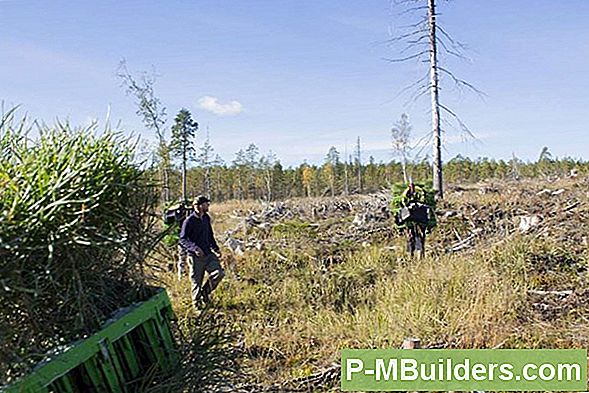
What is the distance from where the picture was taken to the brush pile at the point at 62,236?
240 centimetres

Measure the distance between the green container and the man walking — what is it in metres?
4.52

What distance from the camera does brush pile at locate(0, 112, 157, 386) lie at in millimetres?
2398

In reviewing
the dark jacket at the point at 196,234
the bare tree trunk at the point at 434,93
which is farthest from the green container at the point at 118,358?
the bare tree trunk at the point at 434,93

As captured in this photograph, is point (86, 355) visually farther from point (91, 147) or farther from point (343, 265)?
point (343, 265)

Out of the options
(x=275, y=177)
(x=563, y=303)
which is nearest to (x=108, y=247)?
(x=563, y=303)

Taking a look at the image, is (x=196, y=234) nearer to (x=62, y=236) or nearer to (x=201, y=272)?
(x=201, y=272)

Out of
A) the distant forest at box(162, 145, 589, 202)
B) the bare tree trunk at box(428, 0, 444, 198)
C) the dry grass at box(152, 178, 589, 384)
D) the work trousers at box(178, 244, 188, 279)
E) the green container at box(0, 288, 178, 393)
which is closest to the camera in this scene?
the green container at box(0, 288, 178, 393)

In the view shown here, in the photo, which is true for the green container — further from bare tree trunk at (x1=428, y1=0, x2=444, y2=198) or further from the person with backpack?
bare tree trunk at (x1=428, y1=0, x2=444, y2=198)

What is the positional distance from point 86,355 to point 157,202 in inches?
37.9

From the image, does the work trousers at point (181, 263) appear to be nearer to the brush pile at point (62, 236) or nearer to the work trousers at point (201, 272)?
the work trousers at point (201, 272)

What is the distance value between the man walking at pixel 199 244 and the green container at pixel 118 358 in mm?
4519

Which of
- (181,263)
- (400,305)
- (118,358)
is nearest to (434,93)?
(181,263)

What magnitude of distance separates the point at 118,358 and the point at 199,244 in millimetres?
5276

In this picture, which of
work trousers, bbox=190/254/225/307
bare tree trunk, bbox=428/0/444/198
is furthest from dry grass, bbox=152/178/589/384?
bare tree trunk, bbox=428/0/444/198
